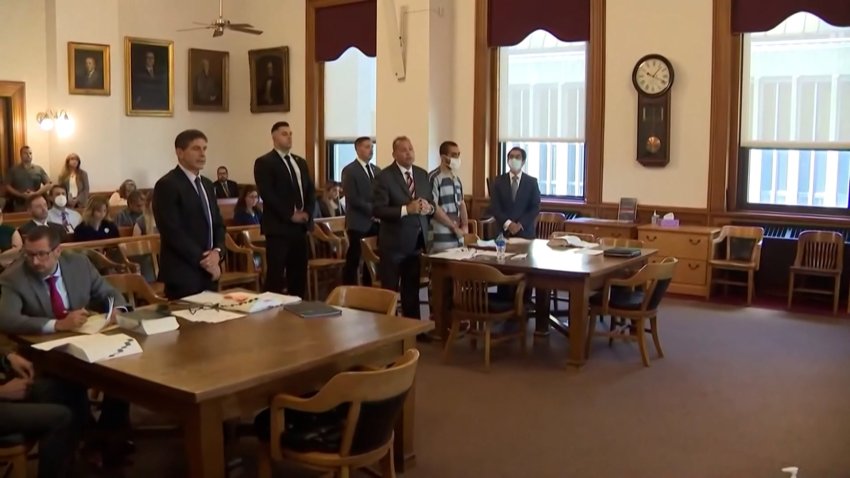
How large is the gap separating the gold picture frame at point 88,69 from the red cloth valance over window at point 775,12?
25.6 ft

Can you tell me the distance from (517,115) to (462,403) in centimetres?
584

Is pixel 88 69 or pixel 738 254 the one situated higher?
pixel 88 69

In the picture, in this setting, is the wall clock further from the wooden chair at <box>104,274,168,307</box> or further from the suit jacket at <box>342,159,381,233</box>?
the wooden chair at <box>104,274,168,307</box>

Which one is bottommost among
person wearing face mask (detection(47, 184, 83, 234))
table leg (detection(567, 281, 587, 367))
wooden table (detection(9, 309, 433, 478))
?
table leg (detection(567, 281, 587, 367))

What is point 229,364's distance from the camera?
10.6 feet

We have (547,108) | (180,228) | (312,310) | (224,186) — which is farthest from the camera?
(224,186)

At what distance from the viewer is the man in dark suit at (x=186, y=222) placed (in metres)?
4.82

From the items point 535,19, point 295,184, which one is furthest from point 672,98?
point 295,184

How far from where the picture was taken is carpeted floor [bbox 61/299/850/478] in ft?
14.0

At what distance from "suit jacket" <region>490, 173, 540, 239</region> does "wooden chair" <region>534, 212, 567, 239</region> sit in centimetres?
170

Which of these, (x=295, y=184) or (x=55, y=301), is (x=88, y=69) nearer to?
(x=295, y=184)

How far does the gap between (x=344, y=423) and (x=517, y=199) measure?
4674 mm

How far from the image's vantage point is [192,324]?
388 centimetres

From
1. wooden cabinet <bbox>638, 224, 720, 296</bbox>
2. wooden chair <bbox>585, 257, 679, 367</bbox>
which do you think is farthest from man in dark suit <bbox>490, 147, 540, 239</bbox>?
wooden chair <bbox>585, 257, 679, 367</bbox>
